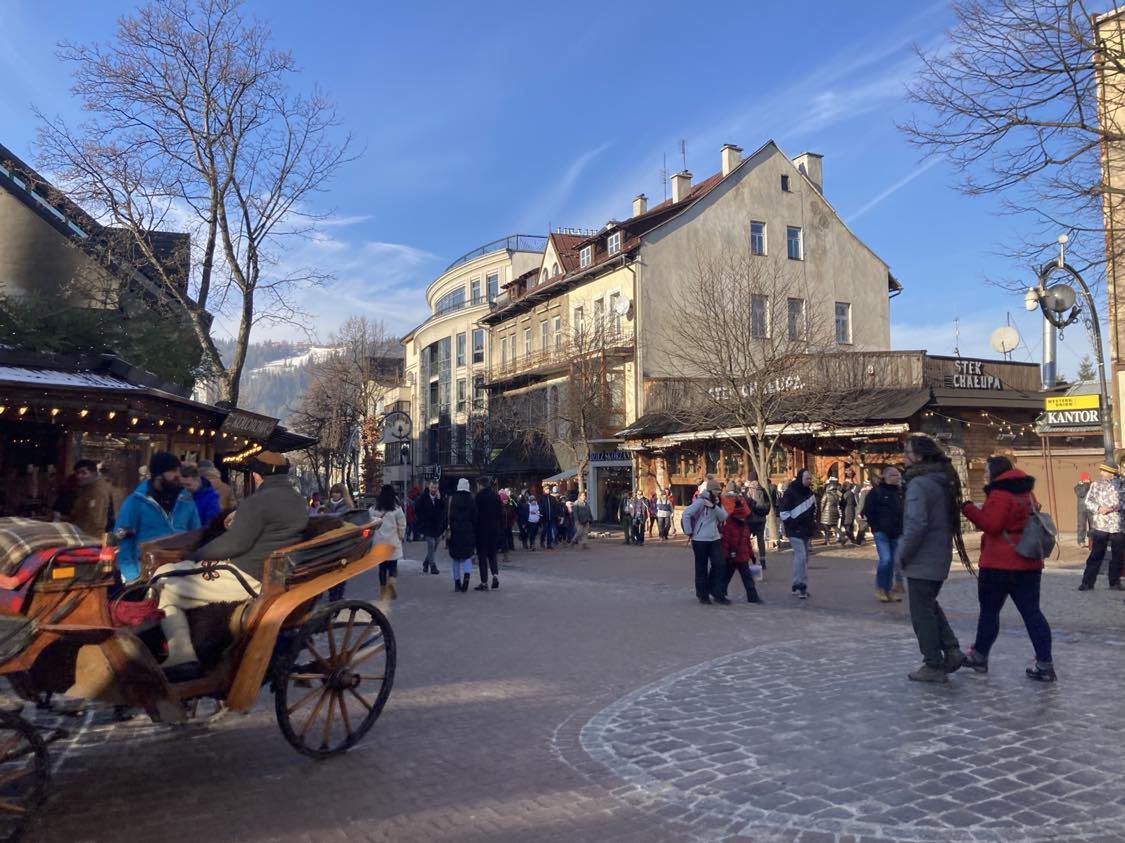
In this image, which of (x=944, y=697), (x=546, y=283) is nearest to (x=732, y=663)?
(x=944, y=697)

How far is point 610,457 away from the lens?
33.8 m

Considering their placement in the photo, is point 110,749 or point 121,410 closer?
point 110,749

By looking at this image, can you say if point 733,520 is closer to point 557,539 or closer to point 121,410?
point 121,410

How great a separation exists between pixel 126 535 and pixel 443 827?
4361 millimetres

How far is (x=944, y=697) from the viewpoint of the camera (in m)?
6.19

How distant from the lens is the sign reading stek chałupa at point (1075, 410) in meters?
16.7

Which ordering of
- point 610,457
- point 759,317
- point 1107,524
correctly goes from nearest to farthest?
point 1107,524
point 759,317
point 610,457

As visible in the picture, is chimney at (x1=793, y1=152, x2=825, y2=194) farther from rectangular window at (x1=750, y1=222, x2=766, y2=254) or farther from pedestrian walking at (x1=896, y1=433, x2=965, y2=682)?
pedestrian walking at (x1=896, y1=433, x2=965, y2=682)

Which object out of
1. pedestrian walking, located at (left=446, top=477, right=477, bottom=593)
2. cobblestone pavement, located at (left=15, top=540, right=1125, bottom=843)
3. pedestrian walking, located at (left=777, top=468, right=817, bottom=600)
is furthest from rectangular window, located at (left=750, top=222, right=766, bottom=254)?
cobblestone pavement, located at (left=15, top=540, right=1125, bottom=843)

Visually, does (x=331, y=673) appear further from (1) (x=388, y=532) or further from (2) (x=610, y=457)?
(2) (x=610, y=457)

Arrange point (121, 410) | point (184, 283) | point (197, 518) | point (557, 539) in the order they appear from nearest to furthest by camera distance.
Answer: point (197, 518), point (121, 410), point (184, 283), point (557, 539)

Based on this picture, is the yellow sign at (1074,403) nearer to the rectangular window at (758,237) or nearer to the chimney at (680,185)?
the rectangular window at (758,237)

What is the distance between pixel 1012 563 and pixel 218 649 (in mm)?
5752

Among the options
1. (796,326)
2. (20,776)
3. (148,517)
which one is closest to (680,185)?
(796,326)
